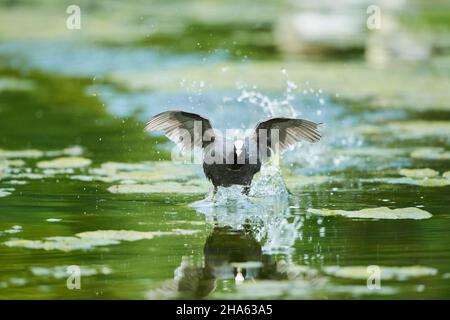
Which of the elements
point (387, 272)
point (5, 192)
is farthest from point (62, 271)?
point (5, 192)

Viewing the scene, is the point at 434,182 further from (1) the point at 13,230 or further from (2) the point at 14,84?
(2) the point at 14,84

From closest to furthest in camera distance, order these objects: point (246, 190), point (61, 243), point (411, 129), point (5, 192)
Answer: point (61, 243), point (246, 190), point (5, 192), point (411, 129)

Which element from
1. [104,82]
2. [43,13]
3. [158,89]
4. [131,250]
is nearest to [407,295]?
[131,250]

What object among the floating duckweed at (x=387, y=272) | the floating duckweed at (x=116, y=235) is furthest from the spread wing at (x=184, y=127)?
the floating duckweed at (x=387, y=272)

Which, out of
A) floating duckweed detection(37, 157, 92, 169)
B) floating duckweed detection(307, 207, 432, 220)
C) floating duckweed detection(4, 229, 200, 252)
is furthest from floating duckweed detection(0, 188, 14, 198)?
floating duckweed detection(307, 207, 432, 220)

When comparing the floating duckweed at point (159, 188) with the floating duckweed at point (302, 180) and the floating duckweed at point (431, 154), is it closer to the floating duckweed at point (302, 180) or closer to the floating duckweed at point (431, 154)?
the floating duckweed at point (302, 180)

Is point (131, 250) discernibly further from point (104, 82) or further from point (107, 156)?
point (104, 82)
